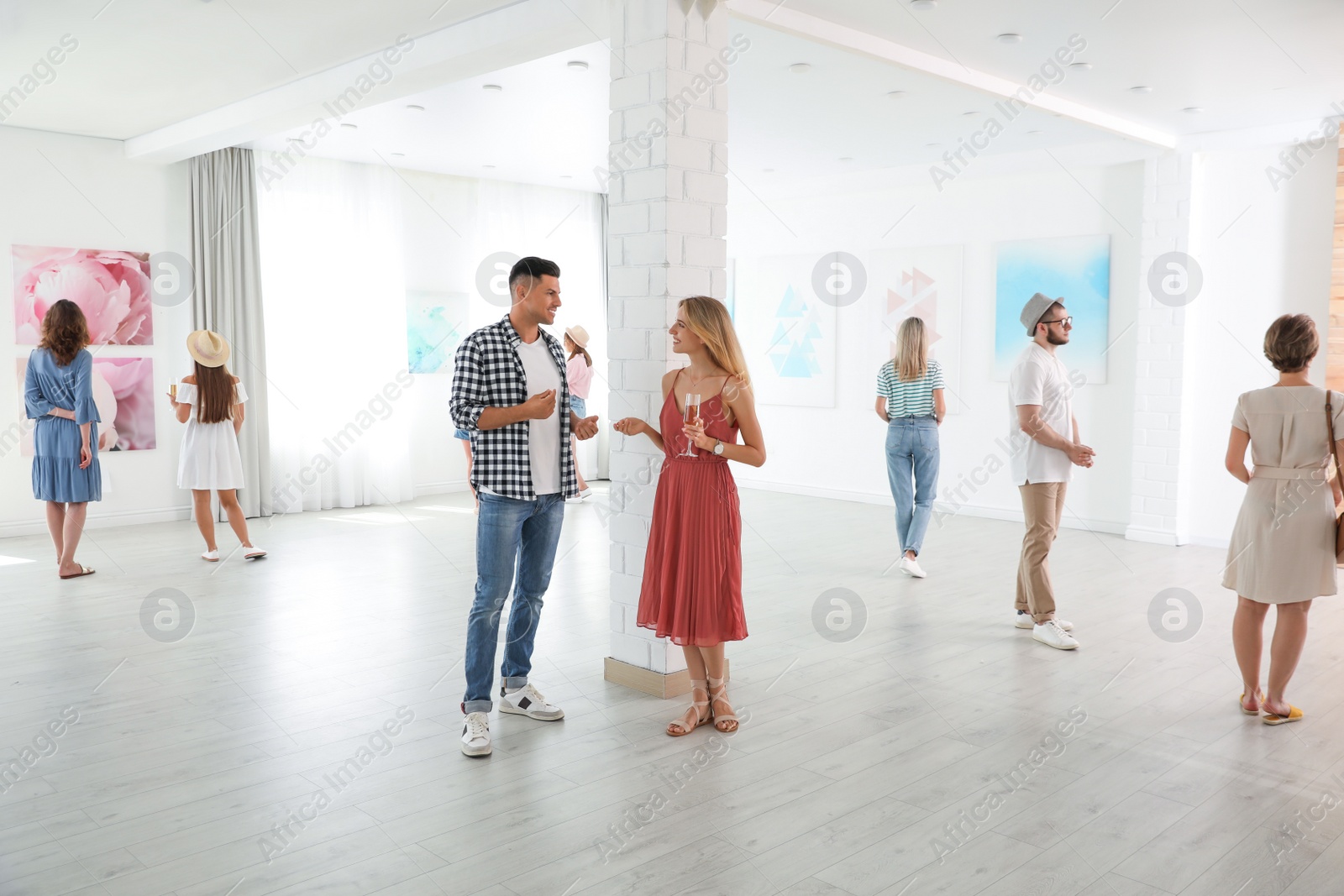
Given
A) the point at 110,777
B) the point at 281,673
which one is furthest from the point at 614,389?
the point at 110,777

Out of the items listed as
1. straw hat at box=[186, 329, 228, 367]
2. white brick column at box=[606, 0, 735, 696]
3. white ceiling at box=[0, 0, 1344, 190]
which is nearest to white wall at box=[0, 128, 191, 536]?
white ceiling at box=[0, 0, 1344, 190]

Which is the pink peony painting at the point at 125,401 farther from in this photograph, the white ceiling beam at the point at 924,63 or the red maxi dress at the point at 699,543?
the red maxi dress at the point at 699,543

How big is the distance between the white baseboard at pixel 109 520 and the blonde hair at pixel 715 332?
222 inches

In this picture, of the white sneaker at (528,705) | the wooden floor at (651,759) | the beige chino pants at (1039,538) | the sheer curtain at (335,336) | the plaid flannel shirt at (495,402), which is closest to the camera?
the wooden floor at (651,759)

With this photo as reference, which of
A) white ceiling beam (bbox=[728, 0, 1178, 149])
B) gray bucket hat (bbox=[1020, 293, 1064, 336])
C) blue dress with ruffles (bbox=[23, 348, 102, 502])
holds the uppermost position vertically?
white ceiling beam (bbox=[728, 0, 1178, 149])

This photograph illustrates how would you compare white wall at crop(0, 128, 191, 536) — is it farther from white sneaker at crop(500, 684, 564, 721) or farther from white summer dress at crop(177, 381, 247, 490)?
white sneaker at crop(500, 684, 564, 721)

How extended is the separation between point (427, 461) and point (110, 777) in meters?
6.64

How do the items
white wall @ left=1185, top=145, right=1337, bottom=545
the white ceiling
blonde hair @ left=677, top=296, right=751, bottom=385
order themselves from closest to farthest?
blonde hair @ left=677, top=296, right=751, bottom=385 < the white ceiling < white wall @ left=1185, top=145, right=1337, bottom=545

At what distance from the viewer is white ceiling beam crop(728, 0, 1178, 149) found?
14.6 ft

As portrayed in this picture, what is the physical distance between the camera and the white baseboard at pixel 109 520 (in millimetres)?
7367

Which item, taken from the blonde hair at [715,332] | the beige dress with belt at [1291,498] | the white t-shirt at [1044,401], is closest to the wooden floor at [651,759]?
the beige dress with belt at [1291,498]

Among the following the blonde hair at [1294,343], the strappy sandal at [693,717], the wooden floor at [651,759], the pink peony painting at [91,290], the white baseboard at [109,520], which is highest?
the pink peony painting at [91,290]

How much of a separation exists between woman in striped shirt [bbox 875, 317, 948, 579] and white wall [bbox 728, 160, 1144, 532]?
98.0 inches

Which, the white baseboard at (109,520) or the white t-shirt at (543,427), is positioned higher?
the white t-shirt at (543,427)
